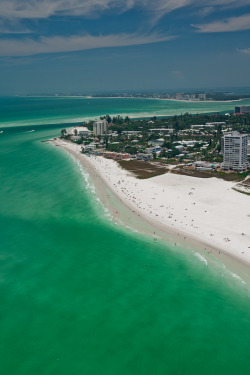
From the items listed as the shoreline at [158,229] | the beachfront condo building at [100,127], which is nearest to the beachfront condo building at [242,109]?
the beachfront condo building at [100,127]

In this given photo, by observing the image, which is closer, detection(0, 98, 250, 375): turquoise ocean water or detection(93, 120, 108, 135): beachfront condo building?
detection(0, 98, 250, 375): turquoise ocean water

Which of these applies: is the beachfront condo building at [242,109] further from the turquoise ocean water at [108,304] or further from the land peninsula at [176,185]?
the turquoise ocean water at [108,304]

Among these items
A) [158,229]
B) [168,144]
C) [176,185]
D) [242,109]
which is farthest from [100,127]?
[158,229]

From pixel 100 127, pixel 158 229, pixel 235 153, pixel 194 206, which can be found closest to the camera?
pixel 158 229

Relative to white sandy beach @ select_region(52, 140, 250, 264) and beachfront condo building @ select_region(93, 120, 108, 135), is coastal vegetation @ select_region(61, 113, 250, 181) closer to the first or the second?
beachfront condo building @ select_region(93, 120, 108, 135)

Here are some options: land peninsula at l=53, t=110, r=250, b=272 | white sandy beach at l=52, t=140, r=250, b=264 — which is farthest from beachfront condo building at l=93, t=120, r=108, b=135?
white sandy beach at l=52, t=140, r=250, b=264

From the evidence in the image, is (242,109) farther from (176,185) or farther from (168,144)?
(176,185)

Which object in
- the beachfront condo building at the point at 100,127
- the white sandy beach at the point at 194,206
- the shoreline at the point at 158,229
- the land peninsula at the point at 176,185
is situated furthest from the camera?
the beachfront condo building at the point at 100,127
